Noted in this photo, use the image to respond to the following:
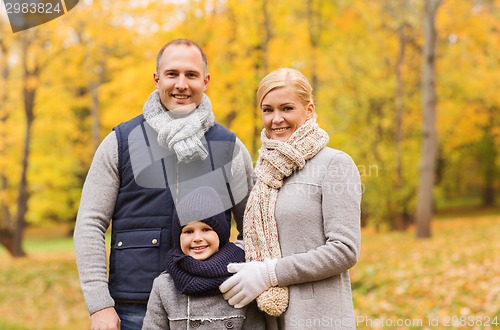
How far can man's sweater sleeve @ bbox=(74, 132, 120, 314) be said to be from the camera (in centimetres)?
275

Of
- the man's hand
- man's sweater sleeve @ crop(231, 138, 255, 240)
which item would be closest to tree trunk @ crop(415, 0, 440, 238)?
man's sweater sleeve @ crop(231, 138, 255, 240)

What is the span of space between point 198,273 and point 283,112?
85cm

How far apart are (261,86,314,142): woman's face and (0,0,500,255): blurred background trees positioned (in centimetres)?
704

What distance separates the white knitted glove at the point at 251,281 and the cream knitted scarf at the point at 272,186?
0.04 metres

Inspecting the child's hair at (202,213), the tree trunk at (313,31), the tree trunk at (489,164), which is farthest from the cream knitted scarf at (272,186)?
the tree trunk at (489,164)

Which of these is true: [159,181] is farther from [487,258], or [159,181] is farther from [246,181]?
[487,258]

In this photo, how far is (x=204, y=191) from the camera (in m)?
2.74

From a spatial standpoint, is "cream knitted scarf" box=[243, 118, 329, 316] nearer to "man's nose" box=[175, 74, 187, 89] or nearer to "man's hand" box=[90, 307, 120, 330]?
"man's nose" box=[175, 74, 187, 89]

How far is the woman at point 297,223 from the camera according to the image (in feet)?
8.23

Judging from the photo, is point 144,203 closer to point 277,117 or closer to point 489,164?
point 277,117

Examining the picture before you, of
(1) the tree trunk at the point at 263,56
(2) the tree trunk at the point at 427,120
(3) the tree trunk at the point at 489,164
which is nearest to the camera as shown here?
(1) the tree trunk at the point at 263,56

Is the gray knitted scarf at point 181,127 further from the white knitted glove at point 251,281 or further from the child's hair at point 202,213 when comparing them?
the white knitted glove at point 251,281

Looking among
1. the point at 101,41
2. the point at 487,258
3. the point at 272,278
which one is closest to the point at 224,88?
the point at 101,41

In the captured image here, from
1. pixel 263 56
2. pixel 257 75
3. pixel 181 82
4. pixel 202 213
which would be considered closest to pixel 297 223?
pixel 202 213
